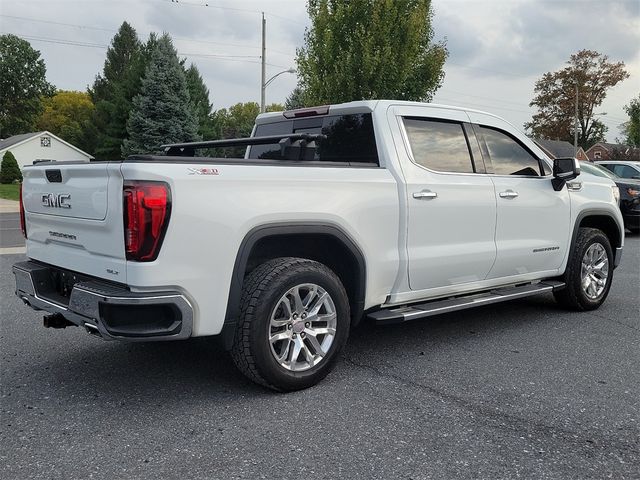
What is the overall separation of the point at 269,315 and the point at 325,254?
0.73 meters

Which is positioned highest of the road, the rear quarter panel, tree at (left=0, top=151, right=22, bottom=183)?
the rear quarter panel

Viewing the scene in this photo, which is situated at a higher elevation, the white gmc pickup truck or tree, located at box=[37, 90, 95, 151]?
tree, located at box=[37, 90, 95, 151]

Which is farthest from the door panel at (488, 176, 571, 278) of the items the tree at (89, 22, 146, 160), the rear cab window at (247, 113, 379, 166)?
the tree at (89, 22, 146, 160)

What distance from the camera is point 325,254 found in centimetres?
398

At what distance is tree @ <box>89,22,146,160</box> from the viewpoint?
38.1 meters

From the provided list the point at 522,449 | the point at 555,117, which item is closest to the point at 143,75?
the point at 522,449

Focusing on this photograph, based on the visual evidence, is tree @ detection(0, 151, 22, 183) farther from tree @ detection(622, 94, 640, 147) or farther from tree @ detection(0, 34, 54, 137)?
tree @ detection(622, 94, 640, 147)

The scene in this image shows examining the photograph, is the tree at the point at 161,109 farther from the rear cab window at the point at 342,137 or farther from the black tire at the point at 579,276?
the black tire at the point at 579,276

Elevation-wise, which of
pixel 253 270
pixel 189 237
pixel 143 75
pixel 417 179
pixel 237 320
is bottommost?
pixel 237 320

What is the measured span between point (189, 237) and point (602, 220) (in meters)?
4.58

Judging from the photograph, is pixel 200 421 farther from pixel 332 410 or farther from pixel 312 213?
pixel 312 213

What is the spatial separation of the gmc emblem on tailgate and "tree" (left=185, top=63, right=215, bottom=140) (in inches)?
1440

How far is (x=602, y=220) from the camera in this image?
602cm

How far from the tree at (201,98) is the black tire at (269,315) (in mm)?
37126
